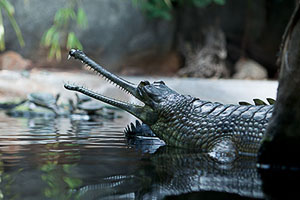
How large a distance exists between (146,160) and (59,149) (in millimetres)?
687

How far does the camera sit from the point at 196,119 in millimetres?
2936

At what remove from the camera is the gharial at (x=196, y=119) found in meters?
2.74

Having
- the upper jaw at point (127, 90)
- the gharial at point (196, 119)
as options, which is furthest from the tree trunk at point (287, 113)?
the upper jaw at point (127, 90)

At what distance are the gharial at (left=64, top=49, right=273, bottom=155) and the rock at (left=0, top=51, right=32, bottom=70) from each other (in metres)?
8.62

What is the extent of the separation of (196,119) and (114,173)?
1253 mm

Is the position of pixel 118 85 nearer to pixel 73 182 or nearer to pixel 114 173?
pixel 114 173

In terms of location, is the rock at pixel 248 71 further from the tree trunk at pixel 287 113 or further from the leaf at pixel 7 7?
the tree trunk at pixel 287 113

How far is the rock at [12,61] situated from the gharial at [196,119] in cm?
862

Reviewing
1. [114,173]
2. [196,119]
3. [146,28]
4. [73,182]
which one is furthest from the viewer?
[146,28]

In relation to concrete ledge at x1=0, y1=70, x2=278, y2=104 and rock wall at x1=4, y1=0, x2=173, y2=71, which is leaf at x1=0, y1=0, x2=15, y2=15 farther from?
rock wall at x1=4, y1=0, x2=173, y2=71

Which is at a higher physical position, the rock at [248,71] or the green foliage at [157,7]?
the green foliage at [157,7]

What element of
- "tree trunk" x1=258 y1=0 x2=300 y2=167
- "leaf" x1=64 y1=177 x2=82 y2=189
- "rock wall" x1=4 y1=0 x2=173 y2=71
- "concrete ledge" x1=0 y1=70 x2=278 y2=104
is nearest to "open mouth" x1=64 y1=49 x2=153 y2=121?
"tree trunk" x1=258 y1=0 x2=300 y2=167

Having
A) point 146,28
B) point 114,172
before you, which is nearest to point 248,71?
point 146,28

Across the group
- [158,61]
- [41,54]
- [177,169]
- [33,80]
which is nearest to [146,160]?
[177,169]
